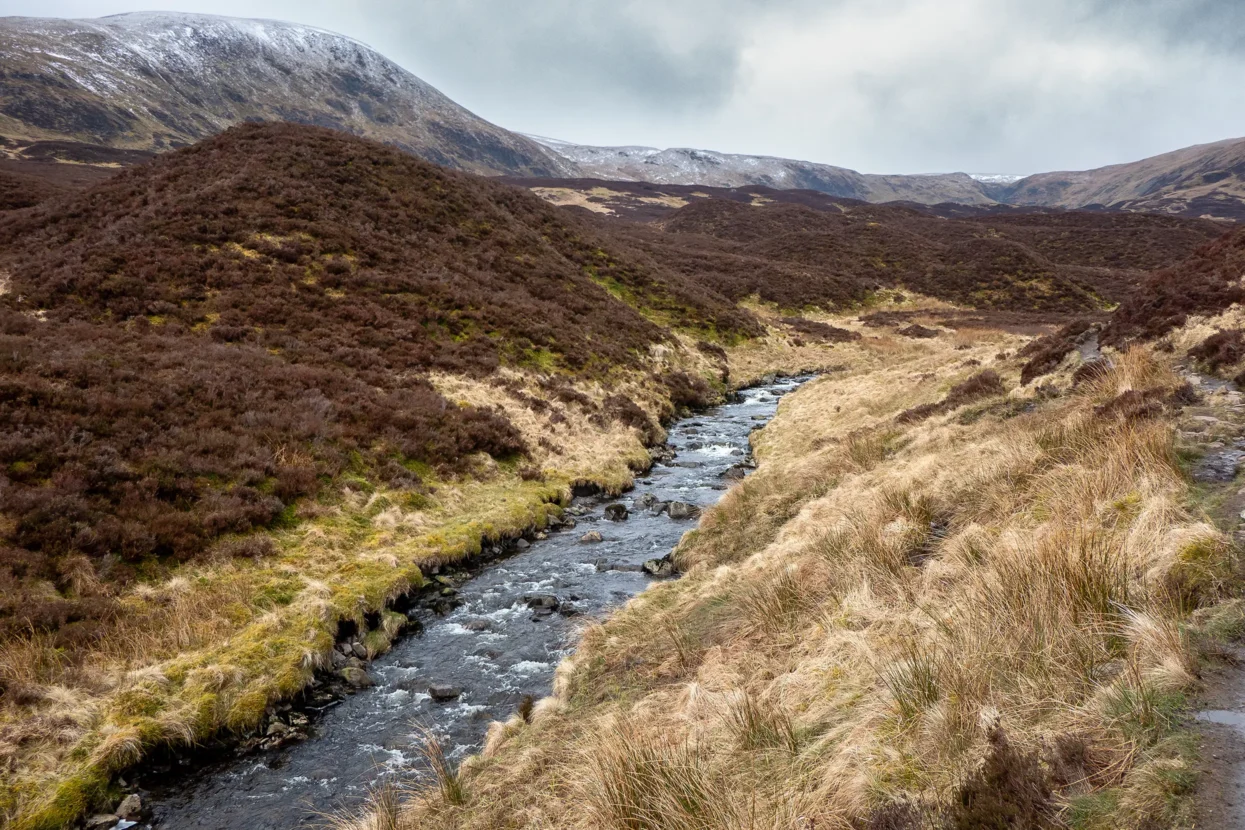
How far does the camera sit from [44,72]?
146500mm

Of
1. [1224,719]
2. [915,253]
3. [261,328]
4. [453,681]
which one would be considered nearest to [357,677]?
[453,681]

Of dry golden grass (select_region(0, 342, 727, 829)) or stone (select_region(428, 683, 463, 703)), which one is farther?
stone (select_region(428, 683, 463, 703))

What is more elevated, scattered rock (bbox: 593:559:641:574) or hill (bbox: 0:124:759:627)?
hill (bbox: 0:124:759:627)

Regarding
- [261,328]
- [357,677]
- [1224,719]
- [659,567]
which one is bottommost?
[357,677]

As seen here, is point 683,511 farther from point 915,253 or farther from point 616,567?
point 915,253

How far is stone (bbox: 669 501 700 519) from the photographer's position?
17.5 m

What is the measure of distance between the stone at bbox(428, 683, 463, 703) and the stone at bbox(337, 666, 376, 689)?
44.4 inches

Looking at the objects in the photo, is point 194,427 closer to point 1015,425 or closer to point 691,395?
point 1015,425

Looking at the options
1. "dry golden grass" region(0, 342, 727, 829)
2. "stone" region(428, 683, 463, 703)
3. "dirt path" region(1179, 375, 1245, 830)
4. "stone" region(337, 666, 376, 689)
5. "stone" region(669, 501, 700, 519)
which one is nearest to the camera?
"dirt path" region(1179, 375, 1245, 830)

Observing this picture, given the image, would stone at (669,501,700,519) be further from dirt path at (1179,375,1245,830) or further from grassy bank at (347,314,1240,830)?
dirt path at (1179,375,1245,830)

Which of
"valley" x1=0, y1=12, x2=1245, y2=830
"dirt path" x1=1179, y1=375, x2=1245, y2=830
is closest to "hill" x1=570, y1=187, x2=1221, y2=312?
"valley" x1=0, y1=12, x2=1245, y2=830

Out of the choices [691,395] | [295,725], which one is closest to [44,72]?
[691,395]

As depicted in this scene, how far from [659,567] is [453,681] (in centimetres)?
519

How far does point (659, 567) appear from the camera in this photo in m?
13.9
